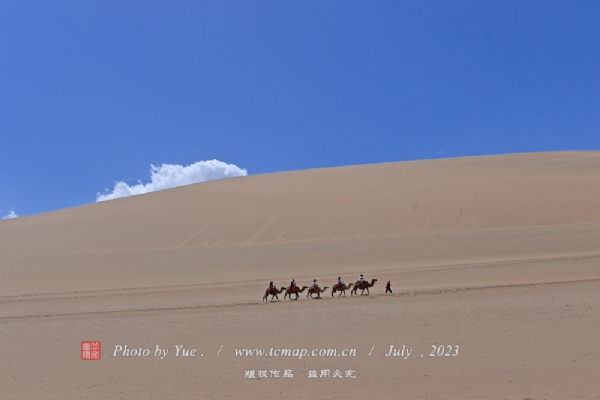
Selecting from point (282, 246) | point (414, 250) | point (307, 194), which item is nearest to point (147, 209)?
point (307, 194)

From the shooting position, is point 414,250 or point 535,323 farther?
point 414,250

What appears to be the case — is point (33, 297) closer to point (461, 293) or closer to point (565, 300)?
point (461, 293)

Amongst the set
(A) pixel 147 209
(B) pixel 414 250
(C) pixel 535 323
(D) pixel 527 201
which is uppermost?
(A) pixel 147 209

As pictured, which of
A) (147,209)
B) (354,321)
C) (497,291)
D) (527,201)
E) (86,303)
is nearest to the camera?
(354,321)

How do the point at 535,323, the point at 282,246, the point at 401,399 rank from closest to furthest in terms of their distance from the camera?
the point at 401,399 → the point at 535,323 → the point at 282,246

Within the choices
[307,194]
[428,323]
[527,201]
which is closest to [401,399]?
[428,323]

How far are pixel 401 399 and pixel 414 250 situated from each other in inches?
598

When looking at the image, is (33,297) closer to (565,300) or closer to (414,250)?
(414,250)

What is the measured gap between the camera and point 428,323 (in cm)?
1188

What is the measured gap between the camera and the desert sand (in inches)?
349

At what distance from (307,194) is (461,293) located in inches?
889

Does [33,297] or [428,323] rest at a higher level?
[33,297]

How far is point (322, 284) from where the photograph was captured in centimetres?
1942

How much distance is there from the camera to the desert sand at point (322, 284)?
29.1 ft
